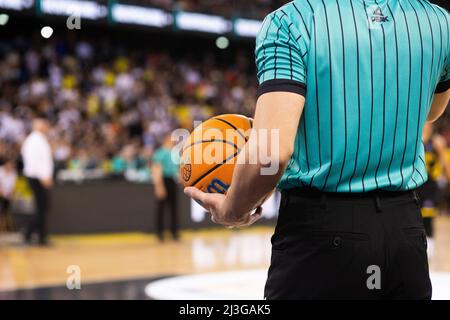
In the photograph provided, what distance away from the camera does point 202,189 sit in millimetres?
2268

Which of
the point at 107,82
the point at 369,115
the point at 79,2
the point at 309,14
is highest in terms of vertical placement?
the point at 79,2

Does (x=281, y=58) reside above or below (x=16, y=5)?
below

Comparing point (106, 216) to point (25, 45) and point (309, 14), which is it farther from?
point (309, 14)

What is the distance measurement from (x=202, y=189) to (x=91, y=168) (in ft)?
36.1

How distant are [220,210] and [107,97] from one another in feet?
50.8

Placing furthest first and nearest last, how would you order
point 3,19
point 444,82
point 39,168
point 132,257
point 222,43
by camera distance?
point 222,43, point 3,19, point 39,168, point 132,257, point 444,82

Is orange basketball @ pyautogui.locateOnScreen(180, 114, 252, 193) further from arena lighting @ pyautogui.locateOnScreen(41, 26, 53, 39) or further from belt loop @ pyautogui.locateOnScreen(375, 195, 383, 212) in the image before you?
arena lighting @ pyautogui.locateOnScreen(41, 26, 53, 39)

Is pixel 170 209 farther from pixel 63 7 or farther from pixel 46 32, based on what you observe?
pixel 46 32

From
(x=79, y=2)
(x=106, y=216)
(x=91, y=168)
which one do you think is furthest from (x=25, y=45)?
(x=106, y=216)

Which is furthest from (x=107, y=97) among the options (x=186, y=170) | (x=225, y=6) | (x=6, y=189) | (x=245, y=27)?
(x=186, y=170)

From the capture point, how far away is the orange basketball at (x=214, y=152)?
2232mm

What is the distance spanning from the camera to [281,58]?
6.15 ft

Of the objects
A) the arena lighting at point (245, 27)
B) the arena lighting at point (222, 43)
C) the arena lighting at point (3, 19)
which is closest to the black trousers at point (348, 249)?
the arena lighting at point (3, 19)

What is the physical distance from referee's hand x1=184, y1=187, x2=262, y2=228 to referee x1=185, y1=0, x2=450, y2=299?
11mm
